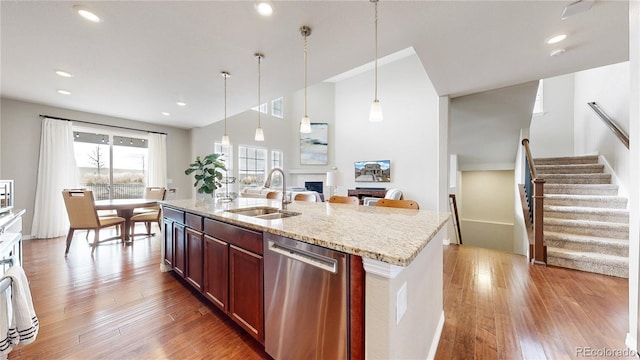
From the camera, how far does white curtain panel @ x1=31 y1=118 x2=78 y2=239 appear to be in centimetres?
412

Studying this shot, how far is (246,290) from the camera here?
1.48 m

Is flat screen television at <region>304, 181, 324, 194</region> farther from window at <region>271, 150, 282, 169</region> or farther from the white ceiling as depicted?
the white ceiling

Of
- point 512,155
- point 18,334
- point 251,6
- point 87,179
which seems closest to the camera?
point 18,334

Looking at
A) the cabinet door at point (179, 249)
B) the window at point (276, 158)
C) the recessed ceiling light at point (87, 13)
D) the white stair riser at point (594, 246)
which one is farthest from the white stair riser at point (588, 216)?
the window at point (276, 158)

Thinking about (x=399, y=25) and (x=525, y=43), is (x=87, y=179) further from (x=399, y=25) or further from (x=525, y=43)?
(x=525, y=43)

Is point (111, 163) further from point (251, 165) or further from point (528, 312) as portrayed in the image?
point (528, 312)

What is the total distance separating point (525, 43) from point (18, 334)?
4.04 metres

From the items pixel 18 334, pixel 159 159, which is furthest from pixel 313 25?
pixel 159 159

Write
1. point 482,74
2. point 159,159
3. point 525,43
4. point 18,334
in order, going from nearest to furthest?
1. point 18,334
2. point 525,43
3. point 482,74
4. point 159,159

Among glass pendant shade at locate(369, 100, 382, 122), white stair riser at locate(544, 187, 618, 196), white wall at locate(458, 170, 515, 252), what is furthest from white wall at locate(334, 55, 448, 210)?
glass pendant shade at locate(369, 100, 382, 122)

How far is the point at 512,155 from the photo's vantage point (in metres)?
5.05

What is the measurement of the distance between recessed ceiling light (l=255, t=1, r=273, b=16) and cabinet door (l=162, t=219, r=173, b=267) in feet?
7.17

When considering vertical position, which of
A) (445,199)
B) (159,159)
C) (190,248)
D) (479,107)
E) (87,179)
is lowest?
(190,248)

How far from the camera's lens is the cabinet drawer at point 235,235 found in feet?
4.55
